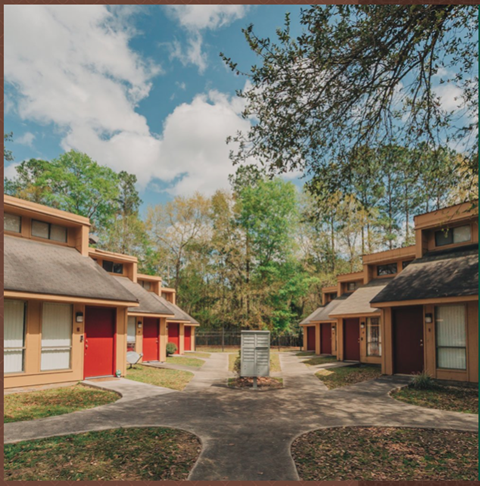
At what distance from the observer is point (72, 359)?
12.5 m

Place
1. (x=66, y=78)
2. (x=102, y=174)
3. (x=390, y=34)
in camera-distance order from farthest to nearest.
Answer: (x=102, y=174), (x=66, y=78), (x=390, y=34)

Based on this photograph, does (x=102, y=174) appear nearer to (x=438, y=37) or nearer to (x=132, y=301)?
(x=132, y=301)

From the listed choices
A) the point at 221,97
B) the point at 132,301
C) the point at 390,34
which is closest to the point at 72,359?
the point at 132,301

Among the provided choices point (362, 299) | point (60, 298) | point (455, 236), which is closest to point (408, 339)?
point (455, 236)

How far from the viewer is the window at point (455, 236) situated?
1359 cm

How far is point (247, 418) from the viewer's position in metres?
8.11

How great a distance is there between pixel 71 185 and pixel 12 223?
23.4m

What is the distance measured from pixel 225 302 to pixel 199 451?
Answer: 25154 millimetres

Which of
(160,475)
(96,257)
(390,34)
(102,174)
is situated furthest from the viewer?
(102,174)

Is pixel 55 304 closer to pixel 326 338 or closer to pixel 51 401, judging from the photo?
pixel 51 401

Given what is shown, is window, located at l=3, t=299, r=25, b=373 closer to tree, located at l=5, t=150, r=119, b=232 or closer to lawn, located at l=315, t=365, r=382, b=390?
lawn, located at l=315, t=365, r=382, b=390

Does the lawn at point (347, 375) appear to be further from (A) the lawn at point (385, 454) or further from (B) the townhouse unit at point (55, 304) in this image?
(B) the townhouse unit at point (55, 304)

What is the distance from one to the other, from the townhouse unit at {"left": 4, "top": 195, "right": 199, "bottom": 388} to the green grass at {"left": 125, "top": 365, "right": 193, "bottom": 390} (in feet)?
3.38

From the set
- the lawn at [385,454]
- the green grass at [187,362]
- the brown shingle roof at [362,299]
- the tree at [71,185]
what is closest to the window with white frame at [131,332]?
the green grass at [187,362]
